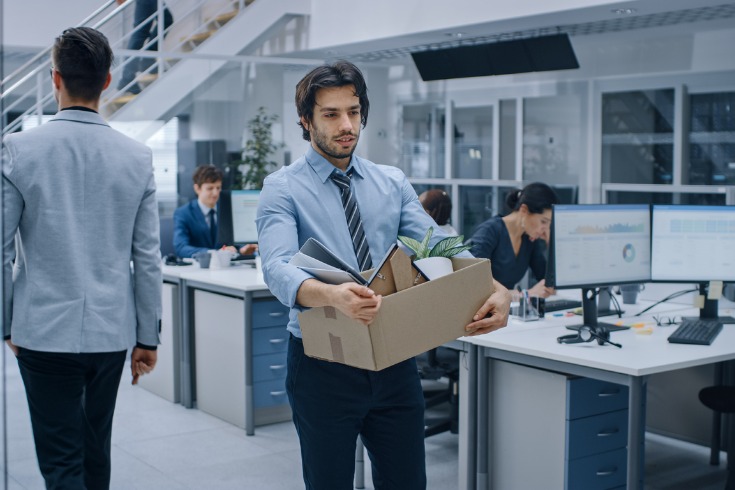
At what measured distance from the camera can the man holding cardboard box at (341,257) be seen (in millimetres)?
2014

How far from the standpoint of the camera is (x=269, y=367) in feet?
16.0

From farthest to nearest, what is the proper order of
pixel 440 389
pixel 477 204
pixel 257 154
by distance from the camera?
pixel 477 204, pixel 257 154, pixel 440 389

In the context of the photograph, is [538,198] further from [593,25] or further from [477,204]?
[477,204]

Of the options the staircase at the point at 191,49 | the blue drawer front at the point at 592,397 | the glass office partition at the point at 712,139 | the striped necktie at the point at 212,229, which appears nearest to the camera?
the blue drawer front at the point at 592,397

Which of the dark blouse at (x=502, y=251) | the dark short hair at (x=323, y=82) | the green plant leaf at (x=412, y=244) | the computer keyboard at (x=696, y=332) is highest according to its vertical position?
the dark short hair at (x=323, y=82)

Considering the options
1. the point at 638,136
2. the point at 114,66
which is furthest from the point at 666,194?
the point at 114,66

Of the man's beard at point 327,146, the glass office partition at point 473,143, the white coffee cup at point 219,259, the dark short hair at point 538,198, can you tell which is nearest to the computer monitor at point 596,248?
the dark short hair at point 538,198

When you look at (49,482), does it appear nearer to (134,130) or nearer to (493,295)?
(493,295)

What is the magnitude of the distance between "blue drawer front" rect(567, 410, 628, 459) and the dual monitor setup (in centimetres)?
59

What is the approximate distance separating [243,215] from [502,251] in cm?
199

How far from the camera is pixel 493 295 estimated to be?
197cm

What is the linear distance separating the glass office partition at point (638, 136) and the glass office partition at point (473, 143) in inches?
59.2

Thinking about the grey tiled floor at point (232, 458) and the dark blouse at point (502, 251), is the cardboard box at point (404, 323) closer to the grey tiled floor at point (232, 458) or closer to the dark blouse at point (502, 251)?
the grey tiled floor at point (232, 458)

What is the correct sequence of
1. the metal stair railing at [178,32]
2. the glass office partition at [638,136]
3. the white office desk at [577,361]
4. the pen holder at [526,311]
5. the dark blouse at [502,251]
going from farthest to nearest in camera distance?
1. the glass office partition at [638,136]
2. the metal stair railing at [178,32]
3. the dark blouse at [502,251]
4. the pen holder at [526,311]
5. the white office desk at [577,361]
